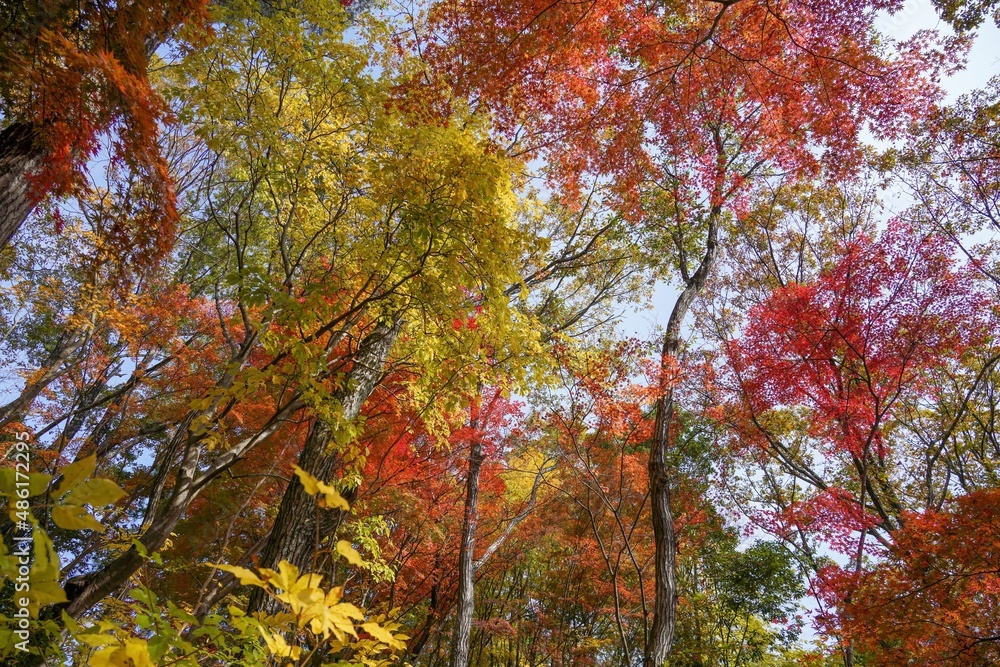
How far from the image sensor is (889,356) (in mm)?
6688

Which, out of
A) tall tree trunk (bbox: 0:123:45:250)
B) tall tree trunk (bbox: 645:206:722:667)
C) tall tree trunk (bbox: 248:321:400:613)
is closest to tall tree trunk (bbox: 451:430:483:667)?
tall tree trunk (bbox: 645:206:722:667)

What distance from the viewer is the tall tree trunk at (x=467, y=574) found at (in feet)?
23.2

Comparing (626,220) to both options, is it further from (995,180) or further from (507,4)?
(995,180)

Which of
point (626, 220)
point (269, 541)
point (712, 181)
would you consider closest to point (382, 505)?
point (269, 541)

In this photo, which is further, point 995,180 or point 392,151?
point 995,180

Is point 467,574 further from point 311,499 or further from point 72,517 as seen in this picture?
point 72,517

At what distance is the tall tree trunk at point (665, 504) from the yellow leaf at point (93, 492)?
17.5ft

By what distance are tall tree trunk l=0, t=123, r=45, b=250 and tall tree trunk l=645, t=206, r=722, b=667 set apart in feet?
20.5

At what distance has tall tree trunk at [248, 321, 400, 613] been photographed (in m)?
4.12

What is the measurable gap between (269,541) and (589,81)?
6120 mm

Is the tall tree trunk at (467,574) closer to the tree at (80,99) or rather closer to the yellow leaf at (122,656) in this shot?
the tree at (80,99)

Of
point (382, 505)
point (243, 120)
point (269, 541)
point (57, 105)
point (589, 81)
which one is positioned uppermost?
point (589, 81)

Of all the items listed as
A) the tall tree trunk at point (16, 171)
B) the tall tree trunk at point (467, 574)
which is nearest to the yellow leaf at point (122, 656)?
the tall tree trunk at point (16, 171)

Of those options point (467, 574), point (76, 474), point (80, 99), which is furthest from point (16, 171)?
point (467, 574)
